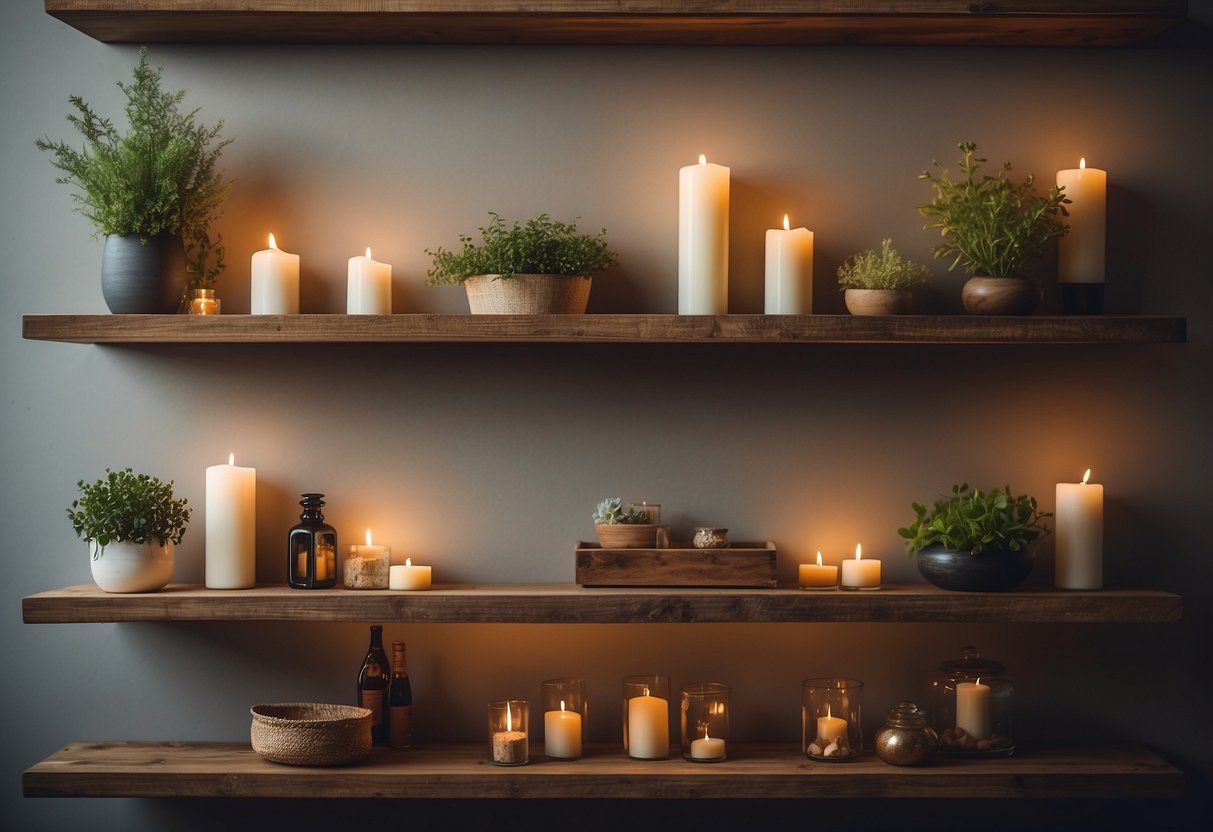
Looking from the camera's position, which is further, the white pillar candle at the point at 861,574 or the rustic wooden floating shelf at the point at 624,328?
the white pillar candle at the point at 861,574

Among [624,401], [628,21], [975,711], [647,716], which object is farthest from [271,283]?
[975,711]

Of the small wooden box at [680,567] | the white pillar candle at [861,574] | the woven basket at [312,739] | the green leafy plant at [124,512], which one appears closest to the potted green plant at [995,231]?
the white pillar candle at [861,574]

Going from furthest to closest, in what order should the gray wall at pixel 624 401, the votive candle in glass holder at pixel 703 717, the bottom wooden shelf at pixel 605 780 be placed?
the gray wall at pixel 624 401 < the votive candle in glass holder at pixel 703 717 < the bottom wooden shelf at pixel 605 780

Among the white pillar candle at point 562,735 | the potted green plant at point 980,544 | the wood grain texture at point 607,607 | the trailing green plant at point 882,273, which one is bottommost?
the white pillar candle at point 562,735

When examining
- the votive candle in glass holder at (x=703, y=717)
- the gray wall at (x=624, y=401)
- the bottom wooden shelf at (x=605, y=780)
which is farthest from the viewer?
the gray wall at (x=624, y=401)

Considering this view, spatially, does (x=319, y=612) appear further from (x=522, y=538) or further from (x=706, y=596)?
(x=706, y=596)

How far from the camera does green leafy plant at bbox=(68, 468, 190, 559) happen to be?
1.86 metres

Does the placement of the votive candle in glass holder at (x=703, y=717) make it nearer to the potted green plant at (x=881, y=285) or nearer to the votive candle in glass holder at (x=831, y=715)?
the votive candle in glass holder at (x=831, y=715)

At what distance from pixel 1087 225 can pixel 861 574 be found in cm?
75

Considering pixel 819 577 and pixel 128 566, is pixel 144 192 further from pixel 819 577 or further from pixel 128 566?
pixel 819 577

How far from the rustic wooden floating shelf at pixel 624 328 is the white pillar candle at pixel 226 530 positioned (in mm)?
265

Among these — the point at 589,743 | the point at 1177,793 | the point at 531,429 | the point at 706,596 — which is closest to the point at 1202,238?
the point at 1177,793

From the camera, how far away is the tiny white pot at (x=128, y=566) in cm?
188

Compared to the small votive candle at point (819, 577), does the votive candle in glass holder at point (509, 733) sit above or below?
below
